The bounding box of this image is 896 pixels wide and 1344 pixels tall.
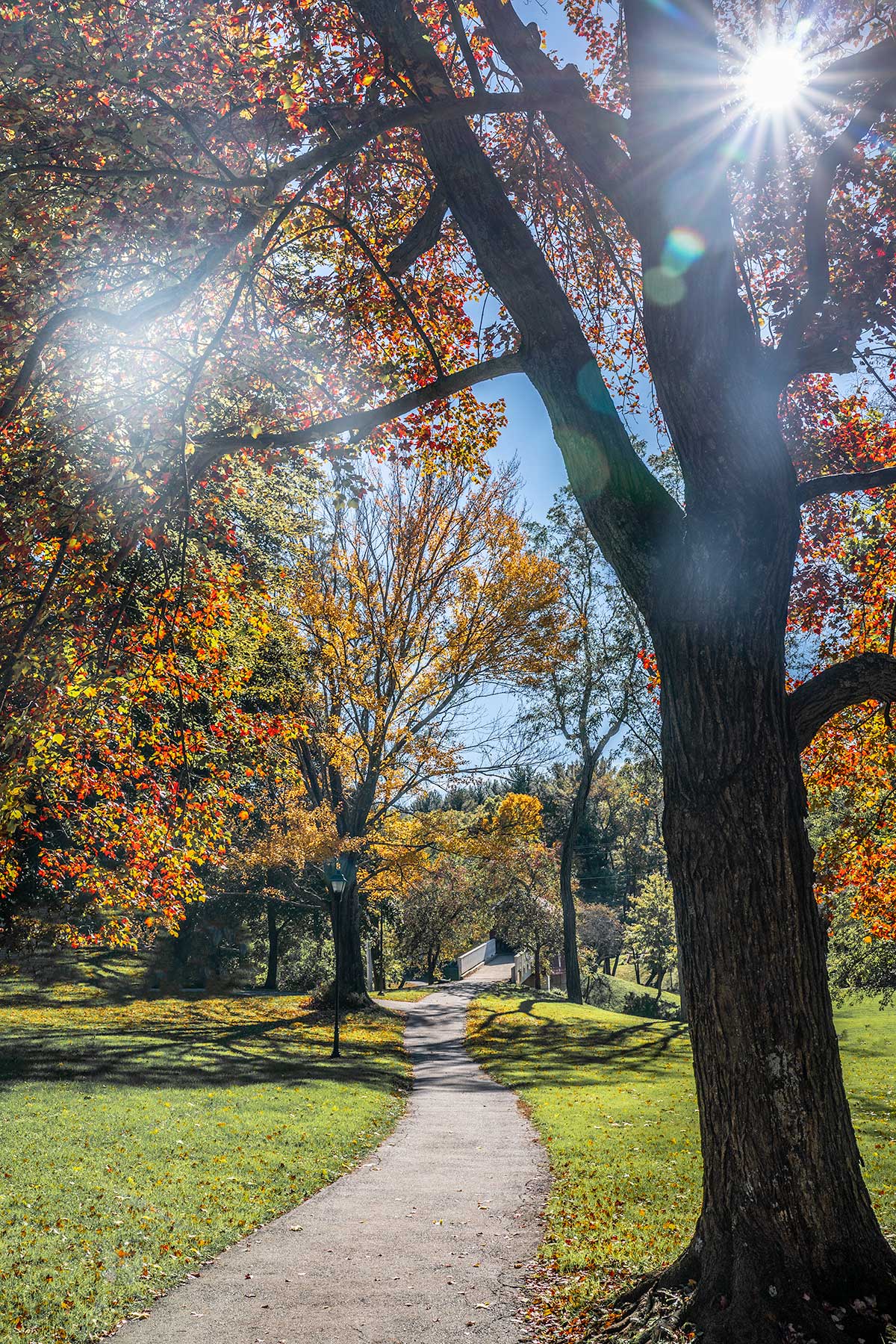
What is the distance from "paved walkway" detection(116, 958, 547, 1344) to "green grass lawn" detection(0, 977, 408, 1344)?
330mm

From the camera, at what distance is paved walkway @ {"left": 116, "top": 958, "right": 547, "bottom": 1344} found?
14.9 feet

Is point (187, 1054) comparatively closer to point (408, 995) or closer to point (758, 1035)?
point (758, 1035)

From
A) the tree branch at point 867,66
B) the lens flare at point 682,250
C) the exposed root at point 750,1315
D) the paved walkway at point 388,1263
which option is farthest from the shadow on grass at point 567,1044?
the tree branch at point 867,66

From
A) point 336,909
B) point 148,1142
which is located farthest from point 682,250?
point 336,909

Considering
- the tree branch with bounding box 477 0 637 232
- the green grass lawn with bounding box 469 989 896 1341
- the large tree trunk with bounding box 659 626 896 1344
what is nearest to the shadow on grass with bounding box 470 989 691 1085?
the green grass lawn with bounding box 469 989 896 1341

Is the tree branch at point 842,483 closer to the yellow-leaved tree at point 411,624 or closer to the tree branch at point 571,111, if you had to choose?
the tree branch at point 571,111

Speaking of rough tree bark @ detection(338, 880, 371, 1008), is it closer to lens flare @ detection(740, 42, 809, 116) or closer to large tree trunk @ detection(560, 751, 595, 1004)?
large tree trunk @ detection(560, 751, 595, 1004)

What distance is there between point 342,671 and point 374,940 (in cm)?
2498

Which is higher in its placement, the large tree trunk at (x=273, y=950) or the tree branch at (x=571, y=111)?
the tree branch at (x=571, y=111)

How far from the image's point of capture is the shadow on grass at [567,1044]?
16578mm

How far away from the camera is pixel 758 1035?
368 cm

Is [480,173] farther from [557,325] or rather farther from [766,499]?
[766,499]

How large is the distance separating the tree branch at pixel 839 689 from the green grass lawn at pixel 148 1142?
4951mm

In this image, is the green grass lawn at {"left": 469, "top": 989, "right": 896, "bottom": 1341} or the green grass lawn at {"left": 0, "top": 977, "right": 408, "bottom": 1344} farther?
the green grass lawn at {"left": 469, "top": 989, "right": 896, "bottom": 1341}
